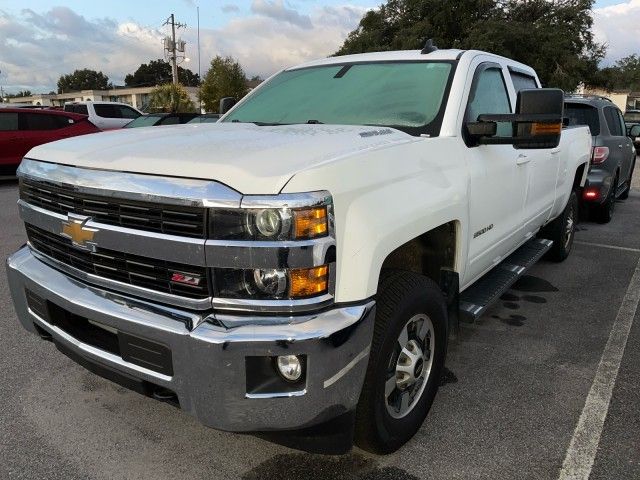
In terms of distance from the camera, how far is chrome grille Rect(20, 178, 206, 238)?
193 centimetres

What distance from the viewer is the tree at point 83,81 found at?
414 ft

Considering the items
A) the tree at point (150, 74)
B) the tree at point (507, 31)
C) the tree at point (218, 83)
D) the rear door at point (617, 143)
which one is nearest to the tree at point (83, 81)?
the tree at point (150, 74)

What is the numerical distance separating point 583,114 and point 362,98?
5725 mm

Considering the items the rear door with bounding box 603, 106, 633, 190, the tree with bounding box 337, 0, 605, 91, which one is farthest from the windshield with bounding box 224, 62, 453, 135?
the tree with bounding box 337, 0, 605, 91

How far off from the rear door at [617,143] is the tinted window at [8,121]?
11.3m

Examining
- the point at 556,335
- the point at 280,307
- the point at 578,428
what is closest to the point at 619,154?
the point at 556,335

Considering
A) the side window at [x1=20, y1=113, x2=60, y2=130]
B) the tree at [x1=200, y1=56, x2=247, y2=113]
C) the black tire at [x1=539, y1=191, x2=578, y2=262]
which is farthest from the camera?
the tree at [x1=200, y1=56, x2=247, y2=113]

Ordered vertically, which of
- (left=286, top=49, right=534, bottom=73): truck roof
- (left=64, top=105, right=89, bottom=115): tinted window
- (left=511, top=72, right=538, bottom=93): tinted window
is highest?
(left=286, top=49, right=534, bottom=73): truck roof

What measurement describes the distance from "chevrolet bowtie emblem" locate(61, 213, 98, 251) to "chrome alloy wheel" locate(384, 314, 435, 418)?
4.44 feet

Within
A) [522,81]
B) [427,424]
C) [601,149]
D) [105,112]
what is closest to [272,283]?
[427,424]

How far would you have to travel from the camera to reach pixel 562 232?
5.56 metres

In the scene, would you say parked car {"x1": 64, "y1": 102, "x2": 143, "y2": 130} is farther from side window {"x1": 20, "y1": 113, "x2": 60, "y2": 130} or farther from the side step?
the side step

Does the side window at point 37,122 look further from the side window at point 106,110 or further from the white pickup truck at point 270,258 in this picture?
the white pickup truck at point 270,258

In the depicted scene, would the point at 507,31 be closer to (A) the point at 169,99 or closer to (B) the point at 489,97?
(A) the point at 169,99
